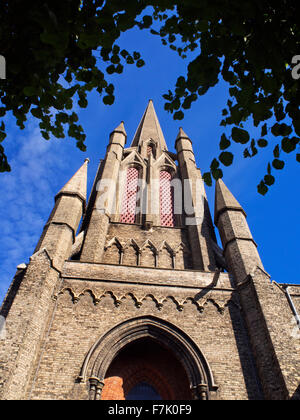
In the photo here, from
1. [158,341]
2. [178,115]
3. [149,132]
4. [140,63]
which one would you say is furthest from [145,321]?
[149,132]

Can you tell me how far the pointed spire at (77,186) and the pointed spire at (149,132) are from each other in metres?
10.3

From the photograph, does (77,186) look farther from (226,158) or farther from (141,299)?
(226,158)

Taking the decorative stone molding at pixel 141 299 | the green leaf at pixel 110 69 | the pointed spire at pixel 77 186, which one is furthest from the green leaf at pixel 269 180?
the pointed spire at pixel 77 186

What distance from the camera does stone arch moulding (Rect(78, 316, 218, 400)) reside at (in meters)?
7.37

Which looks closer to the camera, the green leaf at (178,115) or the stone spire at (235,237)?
the green leaf at (178,115)

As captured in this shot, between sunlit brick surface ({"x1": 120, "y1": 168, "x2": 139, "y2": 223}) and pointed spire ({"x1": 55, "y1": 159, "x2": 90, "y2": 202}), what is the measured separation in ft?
8.92

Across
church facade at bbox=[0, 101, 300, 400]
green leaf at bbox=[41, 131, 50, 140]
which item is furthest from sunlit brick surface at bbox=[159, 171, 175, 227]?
green leaf at bbox=[41, 131, 50, 140]

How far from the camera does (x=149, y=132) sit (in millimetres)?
26391

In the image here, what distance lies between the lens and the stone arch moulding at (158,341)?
7367 millimetres

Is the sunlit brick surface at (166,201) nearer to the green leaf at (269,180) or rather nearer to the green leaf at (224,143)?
the green leaf at (269,180)

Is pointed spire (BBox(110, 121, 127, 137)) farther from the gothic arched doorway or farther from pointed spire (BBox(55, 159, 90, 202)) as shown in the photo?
the gothic arched doorway
